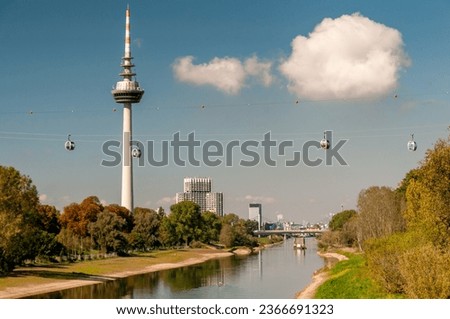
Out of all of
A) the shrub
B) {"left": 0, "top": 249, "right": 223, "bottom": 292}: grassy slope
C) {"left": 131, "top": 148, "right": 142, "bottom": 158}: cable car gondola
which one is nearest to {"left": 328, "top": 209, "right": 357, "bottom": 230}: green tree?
{"left": 0, "top": 249, "right": 223, "bottom": 292}: grassy slope

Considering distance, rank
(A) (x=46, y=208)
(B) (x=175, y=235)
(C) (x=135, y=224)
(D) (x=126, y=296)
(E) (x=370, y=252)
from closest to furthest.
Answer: (E) (x=370, y=252)
(D) (x=126, y=296)
(A) (x=46, y=208)
(C) (x=135, y=224)
(B) (x=175, y=235)

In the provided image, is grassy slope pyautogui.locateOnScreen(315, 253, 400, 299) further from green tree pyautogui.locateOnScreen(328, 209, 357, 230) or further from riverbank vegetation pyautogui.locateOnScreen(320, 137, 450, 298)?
green tree pyautogui.locateOnScreen(328, 209, 357, 230)

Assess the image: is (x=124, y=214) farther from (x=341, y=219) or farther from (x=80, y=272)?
(x=341, y=219)
